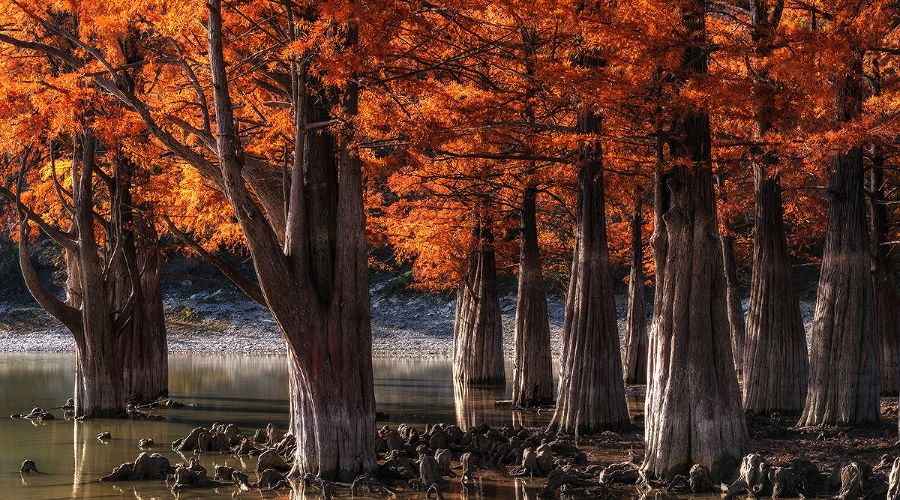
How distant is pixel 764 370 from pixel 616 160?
193 inches

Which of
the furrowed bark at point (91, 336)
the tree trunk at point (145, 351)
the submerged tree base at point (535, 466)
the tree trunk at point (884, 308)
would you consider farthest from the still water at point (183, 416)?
the tree trunk at point (884, 308)

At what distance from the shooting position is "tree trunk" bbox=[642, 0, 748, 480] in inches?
527

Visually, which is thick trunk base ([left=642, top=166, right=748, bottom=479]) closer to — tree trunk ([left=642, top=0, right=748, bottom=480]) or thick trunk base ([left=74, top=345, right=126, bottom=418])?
tree trunk ([left=642, top=0, right=748, bottom=480])

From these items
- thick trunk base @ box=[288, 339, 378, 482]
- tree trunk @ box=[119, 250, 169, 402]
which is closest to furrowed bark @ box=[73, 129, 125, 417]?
tree trunk @ box=[119, 250, 169, 402]

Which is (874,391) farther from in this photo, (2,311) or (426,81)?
(2,311)

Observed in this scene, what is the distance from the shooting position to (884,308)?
24.9 m

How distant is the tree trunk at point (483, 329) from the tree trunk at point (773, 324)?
1023cm

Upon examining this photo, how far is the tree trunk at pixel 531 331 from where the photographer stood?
24109 mm

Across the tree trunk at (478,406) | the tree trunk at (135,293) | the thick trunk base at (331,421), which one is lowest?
the tree trunk at (478,406)

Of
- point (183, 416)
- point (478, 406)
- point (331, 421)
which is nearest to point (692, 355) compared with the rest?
point (331, 421)

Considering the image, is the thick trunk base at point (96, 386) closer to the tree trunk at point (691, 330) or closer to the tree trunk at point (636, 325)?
the tree trunk at point (691, 330)

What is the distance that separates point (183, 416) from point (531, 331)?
7758 mm

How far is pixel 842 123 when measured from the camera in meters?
16.4

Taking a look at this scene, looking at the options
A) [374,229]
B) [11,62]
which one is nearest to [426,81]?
[11,62]
